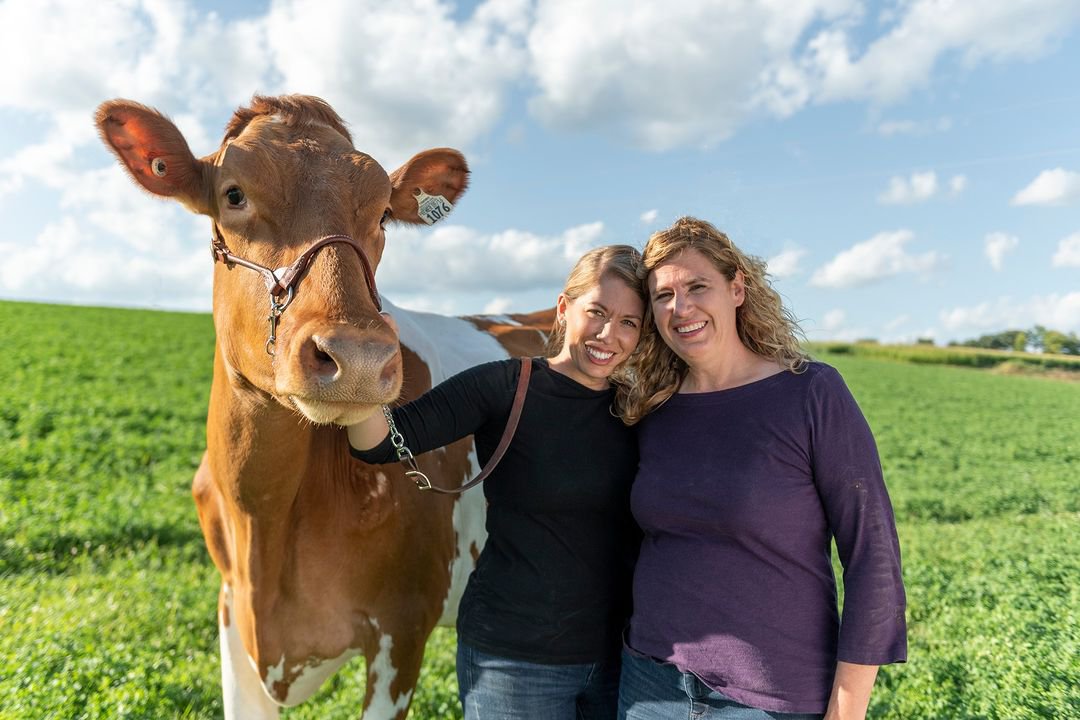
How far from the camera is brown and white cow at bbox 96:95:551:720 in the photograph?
2.45 metres

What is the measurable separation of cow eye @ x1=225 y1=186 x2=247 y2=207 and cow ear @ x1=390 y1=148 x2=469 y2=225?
98 centimetres

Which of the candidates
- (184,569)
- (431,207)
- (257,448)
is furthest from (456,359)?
(184,569)

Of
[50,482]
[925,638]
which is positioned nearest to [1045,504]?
[925,638]

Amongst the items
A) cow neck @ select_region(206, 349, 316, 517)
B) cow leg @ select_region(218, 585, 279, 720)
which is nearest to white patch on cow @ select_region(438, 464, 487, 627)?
cow leg @ select_region(218, 585, 279, 720)

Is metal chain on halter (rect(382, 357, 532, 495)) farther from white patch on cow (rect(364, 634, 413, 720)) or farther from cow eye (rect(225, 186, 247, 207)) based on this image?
white patch on cow (rect(364, 634, 413, 720))

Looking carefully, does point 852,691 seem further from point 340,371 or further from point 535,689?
point 340,371

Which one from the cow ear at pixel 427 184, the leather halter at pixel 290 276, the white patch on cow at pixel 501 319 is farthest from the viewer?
the white patch on cow at pixel 501 319

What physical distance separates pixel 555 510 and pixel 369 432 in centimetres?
75

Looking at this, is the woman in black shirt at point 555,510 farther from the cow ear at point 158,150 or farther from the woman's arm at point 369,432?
the cow ear at point 158,150

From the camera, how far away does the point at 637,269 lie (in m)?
3.00

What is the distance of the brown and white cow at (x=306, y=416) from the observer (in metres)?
2.45

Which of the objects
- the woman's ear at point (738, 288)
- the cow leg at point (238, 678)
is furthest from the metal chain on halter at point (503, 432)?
the cow leg at point (238, 678)

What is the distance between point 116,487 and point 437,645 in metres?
6.38

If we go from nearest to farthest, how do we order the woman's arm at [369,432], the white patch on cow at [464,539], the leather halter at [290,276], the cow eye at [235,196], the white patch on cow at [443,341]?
the leather halter at [290,276] → the woman's arm at [369,432] → the cow eye at [235,196] → the white patch on cow at [464,539] → the white patch on cow at [443,341]
